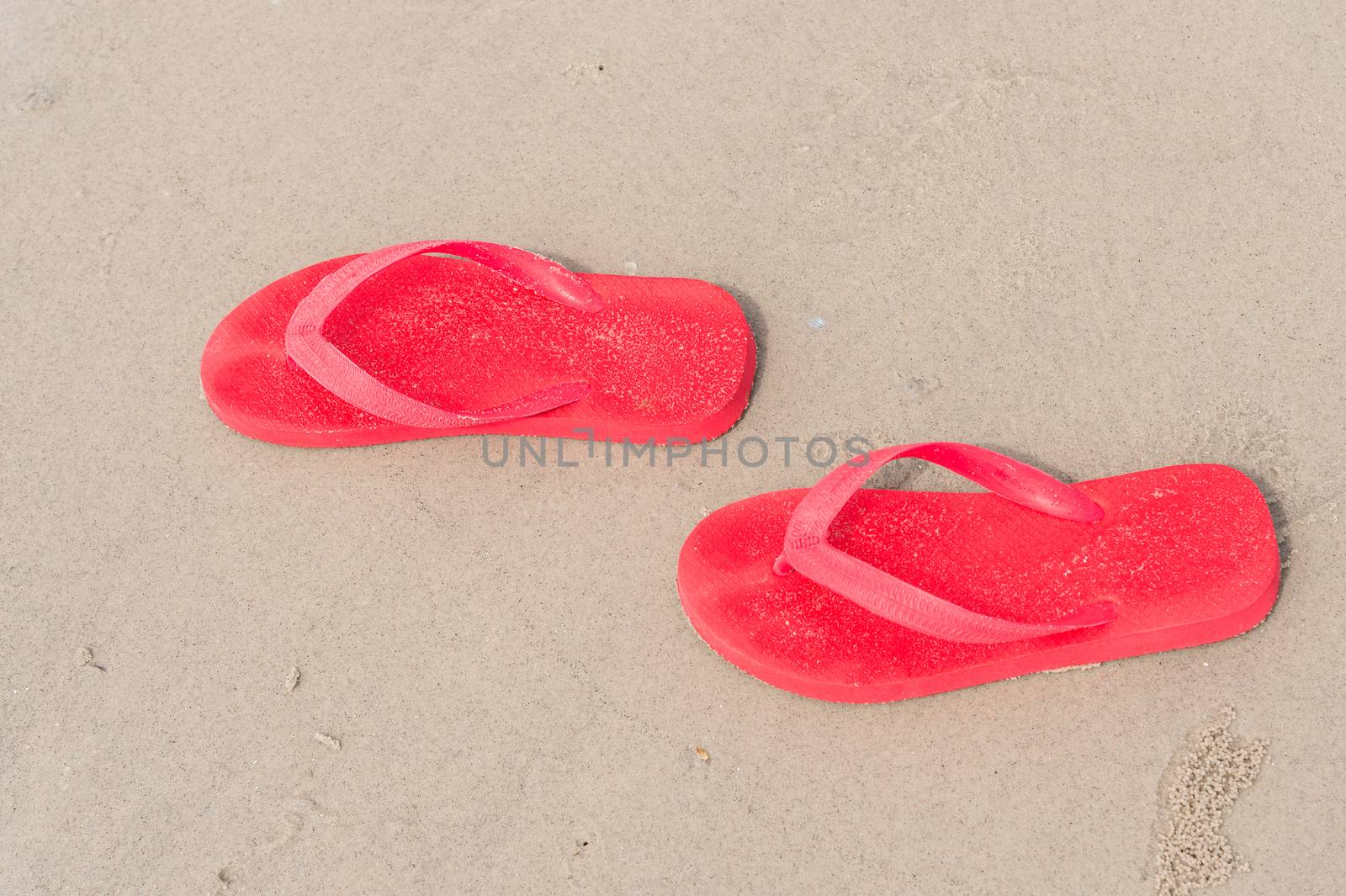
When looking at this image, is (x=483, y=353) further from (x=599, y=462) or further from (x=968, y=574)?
(x=968, y=574)

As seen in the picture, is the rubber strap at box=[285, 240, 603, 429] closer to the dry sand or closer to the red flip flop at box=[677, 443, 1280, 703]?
the dry sand

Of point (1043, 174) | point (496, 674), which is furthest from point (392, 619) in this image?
point (1043, 174)

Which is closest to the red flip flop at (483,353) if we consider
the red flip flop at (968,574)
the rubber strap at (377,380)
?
the rubber strap at (377,380)

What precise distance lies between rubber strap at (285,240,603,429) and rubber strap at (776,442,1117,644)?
382 mm

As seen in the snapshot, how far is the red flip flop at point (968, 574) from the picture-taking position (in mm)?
1264

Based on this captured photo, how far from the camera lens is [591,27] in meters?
1.86

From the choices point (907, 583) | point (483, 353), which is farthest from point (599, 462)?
point (907, 583)

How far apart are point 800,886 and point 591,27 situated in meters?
1.42

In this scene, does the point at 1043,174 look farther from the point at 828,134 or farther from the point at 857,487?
the point at 857,487

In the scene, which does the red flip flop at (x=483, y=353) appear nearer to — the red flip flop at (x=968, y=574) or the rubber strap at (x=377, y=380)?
the rubber strap at (x=377, y=380)

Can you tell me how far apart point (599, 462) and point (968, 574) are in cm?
52

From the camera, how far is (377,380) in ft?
4.53

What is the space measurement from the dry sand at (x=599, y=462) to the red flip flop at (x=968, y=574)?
7 cm

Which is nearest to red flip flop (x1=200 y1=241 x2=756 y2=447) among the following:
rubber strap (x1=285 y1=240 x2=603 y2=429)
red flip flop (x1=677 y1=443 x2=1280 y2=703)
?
rubber strap (x1=285 y1=240 x2=603 y2=429)
